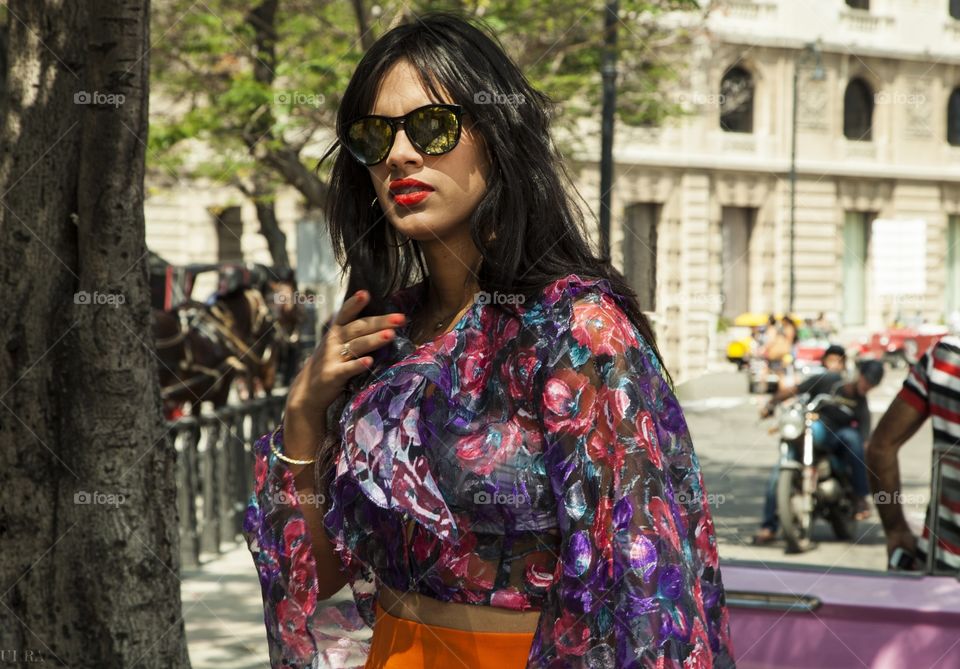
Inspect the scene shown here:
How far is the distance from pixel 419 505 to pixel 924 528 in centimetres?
244

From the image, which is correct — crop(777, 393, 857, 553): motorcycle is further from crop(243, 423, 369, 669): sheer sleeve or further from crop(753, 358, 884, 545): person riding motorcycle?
crop(243, 423, 369, 669): sheer sleeve

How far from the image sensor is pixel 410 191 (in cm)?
210

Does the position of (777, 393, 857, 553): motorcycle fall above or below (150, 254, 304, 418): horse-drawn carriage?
below

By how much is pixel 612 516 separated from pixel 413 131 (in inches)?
26.3

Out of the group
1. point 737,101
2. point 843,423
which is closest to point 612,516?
point 843,423

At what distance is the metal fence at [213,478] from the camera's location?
368 inches

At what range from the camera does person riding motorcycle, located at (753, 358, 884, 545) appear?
9.98m

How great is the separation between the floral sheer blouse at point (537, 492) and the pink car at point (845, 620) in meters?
1.35

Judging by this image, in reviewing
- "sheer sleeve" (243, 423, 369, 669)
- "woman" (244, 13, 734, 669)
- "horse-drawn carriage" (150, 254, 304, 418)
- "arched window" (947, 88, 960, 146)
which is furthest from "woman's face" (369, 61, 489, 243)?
"arched window" (947, 88, 960, 146)

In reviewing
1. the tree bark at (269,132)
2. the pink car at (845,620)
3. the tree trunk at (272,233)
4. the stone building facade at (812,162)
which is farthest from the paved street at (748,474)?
the stone building facade at (812,162)

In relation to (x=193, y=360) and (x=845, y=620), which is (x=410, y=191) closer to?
(x=845, y=620)

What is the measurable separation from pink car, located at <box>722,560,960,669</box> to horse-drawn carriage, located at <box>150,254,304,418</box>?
11.5 m

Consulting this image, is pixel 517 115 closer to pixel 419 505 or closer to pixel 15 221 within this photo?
pixel 419 505

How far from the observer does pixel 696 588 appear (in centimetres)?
184
